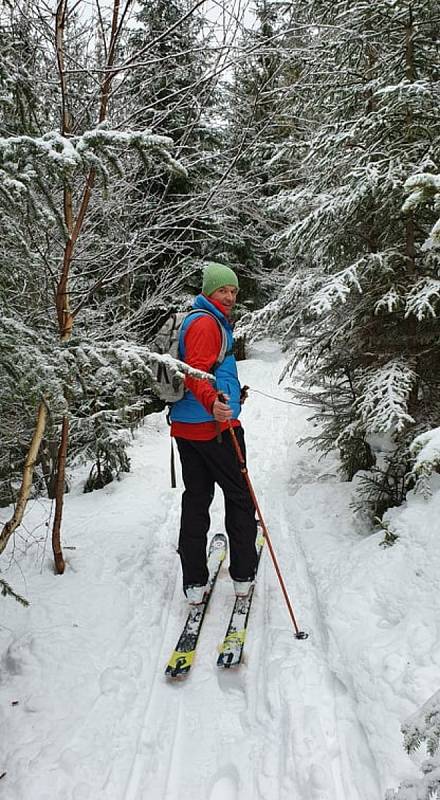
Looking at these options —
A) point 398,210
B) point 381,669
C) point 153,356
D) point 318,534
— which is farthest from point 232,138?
point 381,669

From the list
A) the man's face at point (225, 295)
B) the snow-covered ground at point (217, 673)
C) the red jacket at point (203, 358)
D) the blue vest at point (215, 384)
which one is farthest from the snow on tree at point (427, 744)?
the man's face at point (225, 295)

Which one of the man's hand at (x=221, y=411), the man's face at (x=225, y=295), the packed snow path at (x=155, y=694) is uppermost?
the man's face at (x=225, y=295)

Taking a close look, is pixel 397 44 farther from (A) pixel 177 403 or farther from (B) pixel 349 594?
(B) pixel 349 594

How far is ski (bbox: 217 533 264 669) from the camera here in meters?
3.07

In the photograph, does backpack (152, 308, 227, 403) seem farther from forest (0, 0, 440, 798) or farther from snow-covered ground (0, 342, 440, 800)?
snow-covered ground (0, 342, 440, 800)

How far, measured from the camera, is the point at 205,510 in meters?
3.69

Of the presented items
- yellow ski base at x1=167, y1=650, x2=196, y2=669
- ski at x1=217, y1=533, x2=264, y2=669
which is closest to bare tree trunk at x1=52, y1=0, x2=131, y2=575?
yellow ski base at x1=167, y1=650, x2=196, y2=669

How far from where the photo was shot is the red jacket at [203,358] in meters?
3.24

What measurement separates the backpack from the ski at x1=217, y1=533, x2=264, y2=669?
64.0 inches

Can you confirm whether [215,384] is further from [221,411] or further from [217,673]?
[217,673]

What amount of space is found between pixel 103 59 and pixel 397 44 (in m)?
2.94

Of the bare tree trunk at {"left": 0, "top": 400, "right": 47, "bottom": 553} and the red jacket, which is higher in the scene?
the red jacket

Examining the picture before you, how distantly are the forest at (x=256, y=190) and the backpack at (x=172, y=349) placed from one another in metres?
0.17

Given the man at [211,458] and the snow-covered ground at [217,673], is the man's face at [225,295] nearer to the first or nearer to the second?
the man at [211,458]
